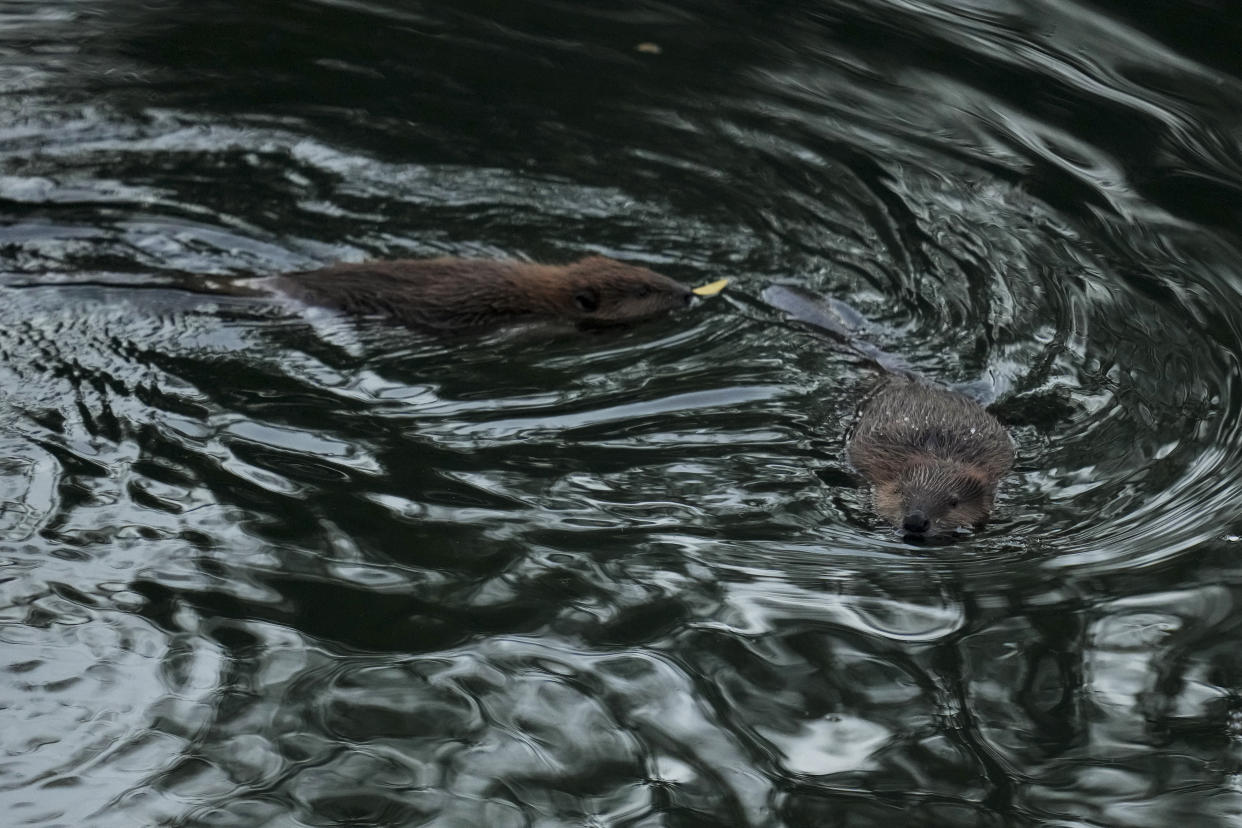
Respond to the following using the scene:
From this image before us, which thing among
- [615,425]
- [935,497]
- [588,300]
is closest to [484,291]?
[588,300]

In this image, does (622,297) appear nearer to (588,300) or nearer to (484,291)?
(588,300)

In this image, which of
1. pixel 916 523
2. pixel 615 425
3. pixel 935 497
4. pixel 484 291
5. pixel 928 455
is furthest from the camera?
pixel 484 291

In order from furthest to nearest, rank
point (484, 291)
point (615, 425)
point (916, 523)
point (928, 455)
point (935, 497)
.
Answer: point (484, 291), point (615, 425), point (928, 455), point (935, 497), point (916, 523)

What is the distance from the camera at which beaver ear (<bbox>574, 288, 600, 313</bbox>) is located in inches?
271

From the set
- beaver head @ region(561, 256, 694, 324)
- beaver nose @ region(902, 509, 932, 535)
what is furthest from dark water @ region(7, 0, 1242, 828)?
beaver head @ region(561, 256, 694, 324)

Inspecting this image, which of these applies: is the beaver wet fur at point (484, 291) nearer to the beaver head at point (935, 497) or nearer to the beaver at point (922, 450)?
the beaver at point (922, 450)

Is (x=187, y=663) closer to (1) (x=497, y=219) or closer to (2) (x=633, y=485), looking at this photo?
(2) (x=633, y=485)

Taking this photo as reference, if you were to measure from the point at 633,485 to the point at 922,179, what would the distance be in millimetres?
3155

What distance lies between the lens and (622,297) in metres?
6.90

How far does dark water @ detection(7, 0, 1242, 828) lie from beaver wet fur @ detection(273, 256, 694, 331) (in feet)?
0.50

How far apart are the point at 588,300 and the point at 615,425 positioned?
1218 mm

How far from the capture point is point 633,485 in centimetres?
538

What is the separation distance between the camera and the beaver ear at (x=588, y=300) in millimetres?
6895

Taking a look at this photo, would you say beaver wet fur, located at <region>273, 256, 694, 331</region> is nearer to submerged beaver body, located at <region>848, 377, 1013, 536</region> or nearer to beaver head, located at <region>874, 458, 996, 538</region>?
submerged beaver body, located at <region>848, 377, 1013, 536</region>
